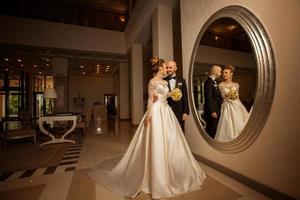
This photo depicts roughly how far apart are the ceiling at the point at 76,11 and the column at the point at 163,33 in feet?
14.2

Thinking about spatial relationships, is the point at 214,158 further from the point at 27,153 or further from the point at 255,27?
the point at 27,153

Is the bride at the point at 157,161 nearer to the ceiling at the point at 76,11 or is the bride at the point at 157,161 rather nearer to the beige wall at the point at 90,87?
the ceiling at the point at 76,11

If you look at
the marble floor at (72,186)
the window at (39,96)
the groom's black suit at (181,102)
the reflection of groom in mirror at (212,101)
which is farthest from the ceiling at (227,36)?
the window at (39,96)

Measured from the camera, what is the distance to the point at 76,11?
8148 mm

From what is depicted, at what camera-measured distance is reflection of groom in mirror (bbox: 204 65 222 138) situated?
8.48ft

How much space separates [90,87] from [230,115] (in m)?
14.9

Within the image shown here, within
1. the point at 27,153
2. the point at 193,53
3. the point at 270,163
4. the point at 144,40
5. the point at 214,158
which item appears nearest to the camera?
the point at 270,163

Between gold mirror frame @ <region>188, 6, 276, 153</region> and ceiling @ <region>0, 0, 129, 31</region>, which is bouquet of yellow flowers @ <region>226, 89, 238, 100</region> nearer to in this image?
gold mirror frame @ <region>188, 6, 276, 153</region>

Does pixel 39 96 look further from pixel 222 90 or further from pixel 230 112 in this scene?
pixel 230 112

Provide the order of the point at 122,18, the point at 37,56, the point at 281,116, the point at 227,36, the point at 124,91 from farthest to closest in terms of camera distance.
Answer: the point at 124,91 < the point at 122,18 < the point at 37,56 < the point at 227,36 < the point at 281,116

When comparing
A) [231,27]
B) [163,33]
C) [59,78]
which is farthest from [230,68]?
[59,78]

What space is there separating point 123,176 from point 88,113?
508 cm

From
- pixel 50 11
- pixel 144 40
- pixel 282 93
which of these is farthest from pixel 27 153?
pixel 50 11

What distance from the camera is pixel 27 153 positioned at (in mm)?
3658
